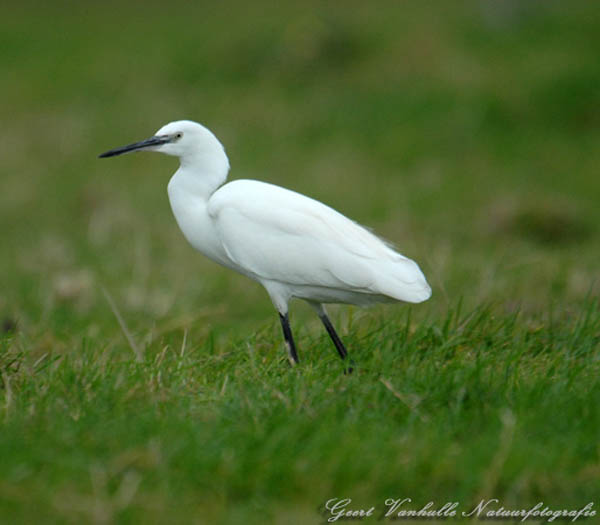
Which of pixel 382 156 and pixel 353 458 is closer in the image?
pixel 353 458

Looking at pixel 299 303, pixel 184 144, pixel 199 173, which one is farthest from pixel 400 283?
pixel 299 303

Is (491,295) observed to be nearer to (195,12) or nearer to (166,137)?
(166,137)

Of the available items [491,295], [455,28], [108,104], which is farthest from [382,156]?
[491,295]

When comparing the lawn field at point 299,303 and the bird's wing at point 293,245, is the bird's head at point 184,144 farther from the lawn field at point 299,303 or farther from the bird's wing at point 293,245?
the lawn field at point 299,303

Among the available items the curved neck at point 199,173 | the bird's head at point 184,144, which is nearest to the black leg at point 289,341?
A: the curved neck at point 199,173

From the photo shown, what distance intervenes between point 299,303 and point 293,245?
11.7 ft

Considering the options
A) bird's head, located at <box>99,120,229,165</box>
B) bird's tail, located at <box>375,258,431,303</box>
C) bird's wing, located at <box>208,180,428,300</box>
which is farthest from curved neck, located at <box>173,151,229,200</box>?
bird's tail, located at <box>375,258,431,303</box>

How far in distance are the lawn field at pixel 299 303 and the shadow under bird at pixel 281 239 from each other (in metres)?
0.30

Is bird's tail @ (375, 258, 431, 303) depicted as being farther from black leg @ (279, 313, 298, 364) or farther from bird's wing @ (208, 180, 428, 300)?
black leg @ (279, 313, 298, 364)

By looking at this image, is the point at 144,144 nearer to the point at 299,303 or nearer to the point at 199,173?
the point at 199,173

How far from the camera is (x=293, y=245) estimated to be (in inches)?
164

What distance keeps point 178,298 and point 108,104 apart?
7.81 metres

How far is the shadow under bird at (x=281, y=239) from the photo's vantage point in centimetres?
411

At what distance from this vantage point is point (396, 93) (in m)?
12.5
